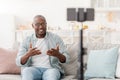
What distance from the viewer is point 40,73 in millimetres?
2977

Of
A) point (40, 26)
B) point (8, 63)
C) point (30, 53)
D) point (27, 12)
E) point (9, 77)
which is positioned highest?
point (27, 12)

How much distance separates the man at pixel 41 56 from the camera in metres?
2.86

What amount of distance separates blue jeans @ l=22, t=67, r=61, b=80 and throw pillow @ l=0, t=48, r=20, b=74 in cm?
26

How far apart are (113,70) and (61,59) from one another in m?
0.57

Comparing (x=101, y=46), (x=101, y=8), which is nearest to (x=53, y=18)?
(x=101, y=8)

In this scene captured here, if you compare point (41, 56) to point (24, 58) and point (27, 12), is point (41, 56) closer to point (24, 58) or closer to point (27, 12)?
point (24, 58)

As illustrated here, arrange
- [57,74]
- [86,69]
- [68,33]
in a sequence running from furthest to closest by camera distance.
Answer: [68,33] → [86,69] → [57,74]

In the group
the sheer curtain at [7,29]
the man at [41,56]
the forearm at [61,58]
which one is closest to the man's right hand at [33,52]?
the man at [41,56]

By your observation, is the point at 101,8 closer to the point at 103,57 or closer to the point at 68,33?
the point at 68,33

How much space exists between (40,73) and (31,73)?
0.14 metres

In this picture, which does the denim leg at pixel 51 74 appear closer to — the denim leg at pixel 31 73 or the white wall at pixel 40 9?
the denim leg at pixel 31 73

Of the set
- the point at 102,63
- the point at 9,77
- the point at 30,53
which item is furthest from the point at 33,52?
the point at 102,63

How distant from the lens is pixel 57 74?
9.45 ft

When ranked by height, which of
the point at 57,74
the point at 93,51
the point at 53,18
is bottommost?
the point at 57,74
